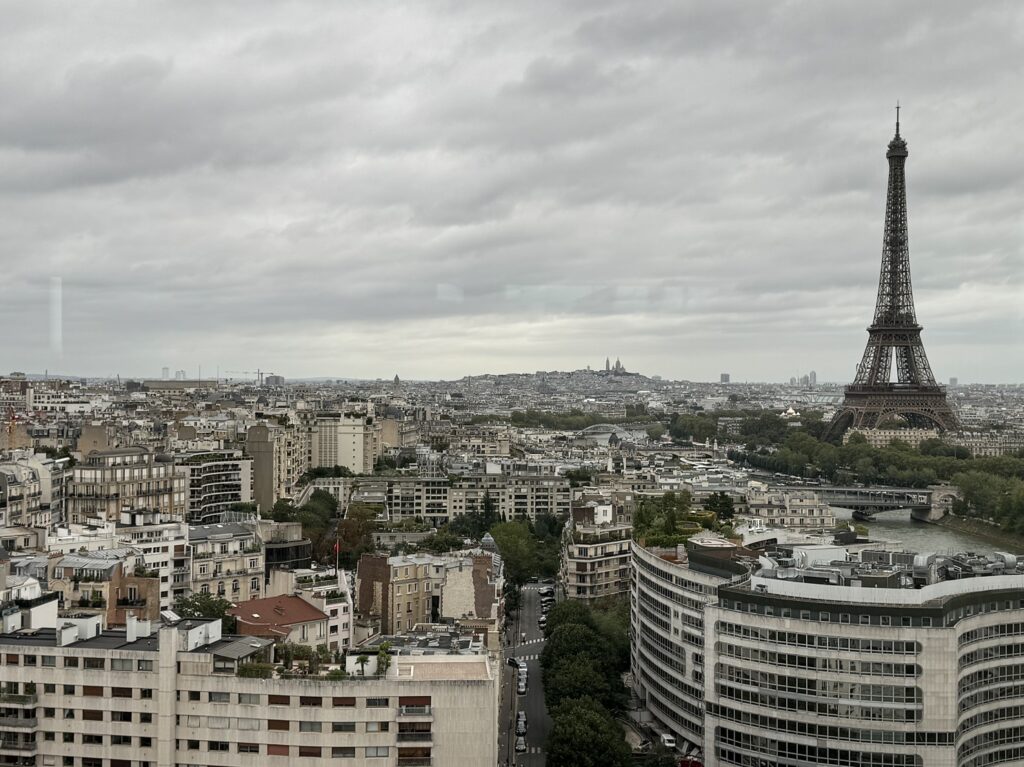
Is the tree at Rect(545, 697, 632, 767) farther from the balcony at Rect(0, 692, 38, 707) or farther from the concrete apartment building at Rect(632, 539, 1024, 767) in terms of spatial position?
the balcony at Rect(0, 692, 38, 707)

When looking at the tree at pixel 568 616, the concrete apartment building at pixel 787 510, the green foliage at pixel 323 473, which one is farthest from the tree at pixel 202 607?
the green foliage at pixel 323 473

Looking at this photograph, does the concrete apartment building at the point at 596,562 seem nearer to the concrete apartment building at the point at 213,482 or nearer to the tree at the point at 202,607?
the concrete apartment building at the point at 213,482

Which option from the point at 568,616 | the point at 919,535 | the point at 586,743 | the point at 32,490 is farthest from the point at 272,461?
the point at 919,535

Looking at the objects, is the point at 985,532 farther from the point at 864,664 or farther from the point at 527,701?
the point at 864,664

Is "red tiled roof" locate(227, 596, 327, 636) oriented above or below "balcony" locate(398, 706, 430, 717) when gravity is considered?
above

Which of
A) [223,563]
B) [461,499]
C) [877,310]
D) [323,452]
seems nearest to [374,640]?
[223,563]

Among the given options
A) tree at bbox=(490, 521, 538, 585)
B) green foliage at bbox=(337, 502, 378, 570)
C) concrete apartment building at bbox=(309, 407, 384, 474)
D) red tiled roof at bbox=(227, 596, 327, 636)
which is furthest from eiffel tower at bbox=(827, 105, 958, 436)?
red tiled roof at bbox=(227, 596, 327, 636)
